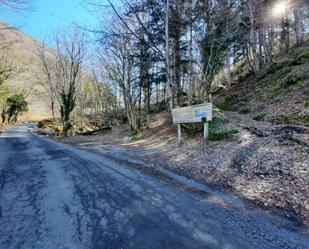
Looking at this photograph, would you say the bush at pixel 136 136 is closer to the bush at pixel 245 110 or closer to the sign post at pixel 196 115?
the sign post at pixel 196 115

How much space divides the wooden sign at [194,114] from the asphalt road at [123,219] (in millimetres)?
3358

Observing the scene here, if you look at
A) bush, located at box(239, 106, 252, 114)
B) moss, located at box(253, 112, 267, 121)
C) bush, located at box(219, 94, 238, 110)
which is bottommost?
moss, located at box(253, 112, 267, 121)

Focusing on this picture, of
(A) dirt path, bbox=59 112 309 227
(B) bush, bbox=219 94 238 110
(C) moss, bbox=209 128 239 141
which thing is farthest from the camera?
(B) bush, bbox=219 94 238 110

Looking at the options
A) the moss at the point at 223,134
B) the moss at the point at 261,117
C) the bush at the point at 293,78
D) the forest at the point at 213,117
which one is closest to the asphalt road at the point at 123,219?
the forest at the point at 213,117

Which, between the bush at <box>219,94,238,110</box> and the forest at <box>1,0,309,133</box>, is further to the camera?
the bush at <box>219,94,238,110</box>

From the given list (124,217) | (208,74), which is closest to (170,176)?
(124,217)

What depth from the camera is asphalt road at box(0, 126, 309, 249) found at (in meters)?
2.94

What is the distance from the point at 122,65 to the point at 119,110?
16096 millimetres

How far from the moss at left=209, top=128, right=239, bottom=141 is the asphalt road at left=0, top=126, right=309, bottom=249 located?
3.77 meters

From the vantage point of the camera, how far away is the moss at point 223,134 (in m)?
8.41

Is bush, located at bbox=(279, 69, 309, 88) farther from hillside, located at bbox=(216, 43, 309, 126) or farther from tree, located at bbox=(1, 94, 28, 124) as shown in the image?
tree, located at bbox=(1, 94, 28, 124)

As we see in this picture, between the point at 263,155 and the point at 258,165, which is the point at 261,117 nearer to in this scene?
the point at 263,155

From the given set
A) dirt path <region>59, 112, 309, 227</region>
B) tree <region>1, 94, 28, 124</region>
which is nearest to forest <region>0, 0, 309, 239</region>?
dirt path <region>59, 112, 309, 227</region>

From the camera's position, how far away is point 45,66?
30312 millimetres
